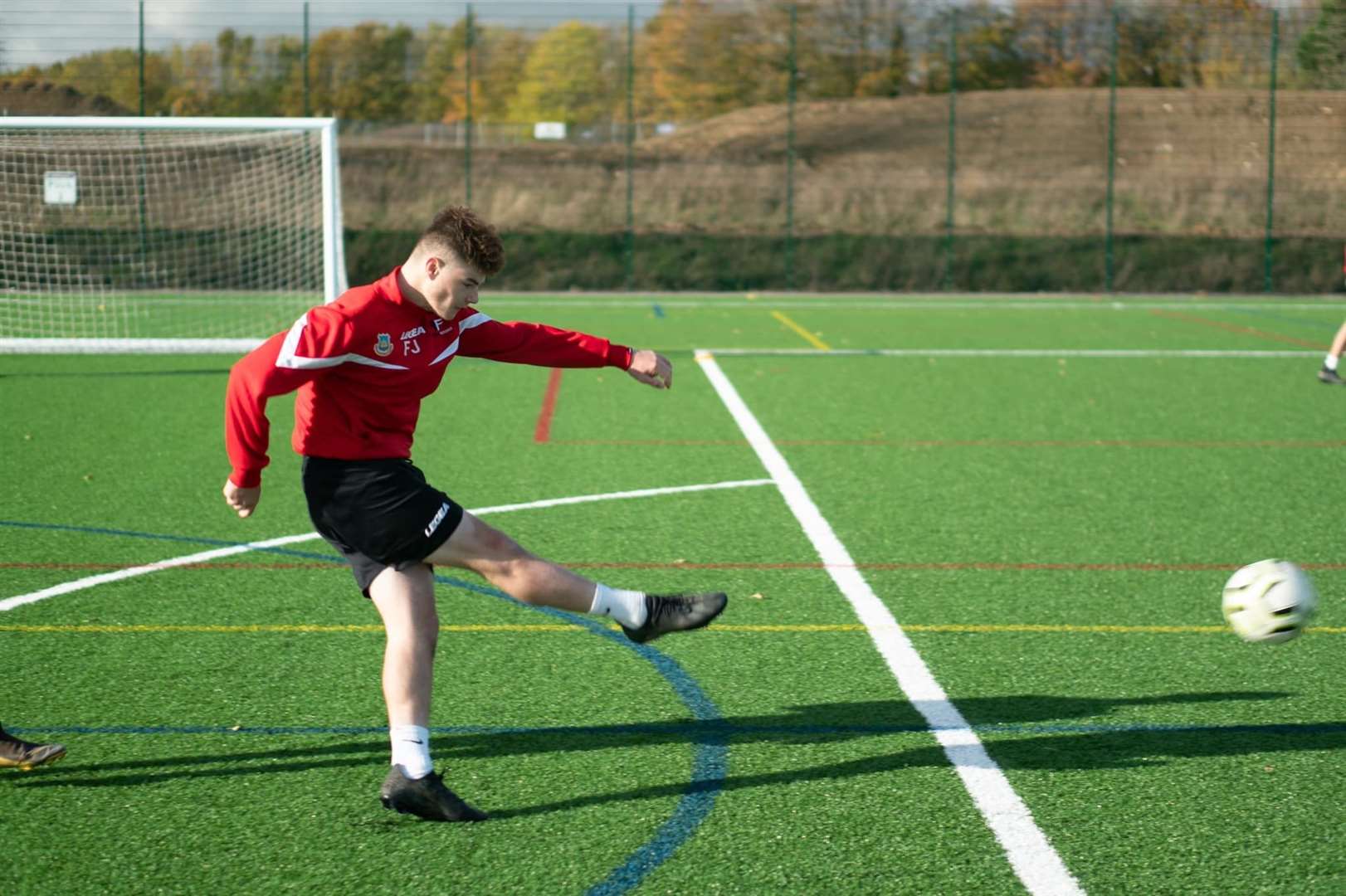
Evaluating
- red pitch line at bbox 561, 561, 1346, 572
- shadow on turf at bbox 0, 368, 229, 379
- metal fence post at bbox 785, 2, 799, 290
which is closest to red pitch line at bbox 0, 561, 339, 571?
red pitch line at bbox 561, 561, 1346, 572

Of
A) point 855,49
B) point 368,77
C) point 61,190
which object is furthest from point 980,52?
point 61,190

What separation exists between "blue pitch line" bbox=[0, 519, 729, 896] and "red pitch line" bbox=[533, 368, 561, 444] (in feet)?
12.9

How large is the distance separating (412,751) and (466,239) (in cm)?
129

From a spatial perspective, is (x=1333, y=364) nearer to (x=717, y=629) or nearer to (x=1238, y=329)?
(x=1238, y=329)

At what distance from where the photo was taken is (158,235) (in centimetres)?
2378

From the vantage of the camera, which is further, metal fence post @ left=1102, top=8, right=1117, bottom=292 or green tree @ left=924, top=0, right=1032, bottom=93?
green tree @ left=924, top=0, right=1032, bottom=93

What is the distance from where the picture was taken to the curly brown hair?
3.77 meters

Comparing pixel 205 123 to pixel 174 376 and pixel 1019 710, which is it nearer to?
pixel 174 376

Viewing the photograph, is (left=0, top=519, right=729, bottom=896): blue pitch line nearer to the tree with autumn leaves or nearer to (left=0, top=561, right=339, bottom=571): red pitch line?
(left=0, top=561, right=339, bottom=571): red pitch line

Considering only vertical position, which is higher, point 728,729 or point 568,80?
point 568,80

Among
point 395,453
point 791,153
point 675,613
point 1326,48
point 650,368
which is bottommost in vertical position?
point 675,613

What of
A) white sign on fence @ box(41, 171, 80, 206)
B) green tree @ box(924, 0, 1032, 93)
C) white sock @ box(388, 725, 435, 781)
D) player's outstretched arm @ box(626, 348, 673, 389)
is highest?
green tree @ box(924, 0, 1032, 93)

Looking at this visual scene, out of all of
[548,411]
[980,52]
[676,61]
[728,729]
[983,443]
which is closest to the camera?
[728,729]

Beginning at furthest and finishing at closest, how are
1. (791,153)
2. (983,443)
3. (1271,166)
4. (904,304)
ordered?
(791,153) < (1271,166) < (904,304) < (983,443)
